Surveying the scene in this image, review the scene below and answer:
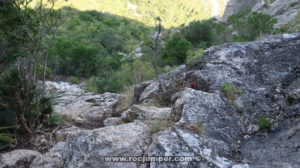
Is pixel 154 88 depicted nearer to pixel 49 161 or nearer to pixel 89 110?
pixel 89 110

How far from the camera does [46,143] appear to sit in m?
5.32

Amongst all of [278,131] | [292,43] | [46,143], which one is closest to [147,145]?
[278,131]

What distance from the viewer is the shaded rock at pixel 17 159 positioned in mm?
4207

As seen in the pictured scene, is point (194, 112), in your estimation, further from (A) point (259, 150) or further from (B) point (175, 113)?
(A) point (259, 150)

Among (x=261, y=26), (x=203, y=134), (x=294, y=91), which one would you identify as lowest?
(x=203, y=134)

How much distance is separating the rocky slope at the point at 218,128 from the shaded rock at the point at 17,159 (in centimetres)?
1

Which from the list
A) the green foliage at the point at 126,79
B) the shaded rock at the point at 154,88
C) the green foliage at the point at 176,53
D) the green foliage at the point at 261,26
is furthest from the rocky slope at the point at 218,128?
the green foliage at the point at 176,53

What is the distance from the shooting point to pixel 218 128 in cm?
360

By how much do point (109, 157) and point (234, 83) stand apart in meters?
2.58

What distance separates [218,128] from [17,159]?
3.17 metres

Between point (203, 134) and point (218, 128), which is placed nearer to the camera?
point (203, 134)

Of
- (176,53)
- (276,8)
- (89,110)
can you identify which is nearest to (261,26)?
(176,53)

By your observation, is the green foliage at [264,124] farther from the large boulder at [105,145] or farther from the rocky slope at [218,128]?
the large boulder at [105,145]

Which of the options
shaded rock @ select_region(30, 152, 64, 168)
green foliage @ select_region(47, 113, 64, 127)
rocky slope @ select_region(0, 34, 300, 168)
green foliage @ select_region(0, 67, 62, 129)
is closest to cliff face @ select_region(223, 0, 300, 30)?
rocky slope @ select_region(0, 34, 300, 168)
